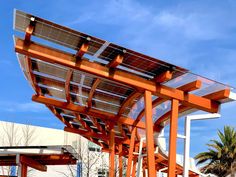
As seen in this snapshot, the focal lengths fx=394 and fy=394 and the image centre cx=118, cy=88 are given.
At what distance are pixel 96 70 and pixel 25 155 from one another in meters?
15.9

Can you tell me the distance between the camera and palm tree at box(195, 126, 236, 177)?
36862mm

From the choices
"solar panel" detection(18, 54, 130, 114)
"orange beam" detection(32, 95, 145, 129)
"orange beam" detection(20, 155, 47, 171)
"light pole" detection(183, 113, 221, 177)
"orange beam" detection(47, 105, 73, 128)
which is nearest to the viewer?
"light pole" detection(183, 113, 221, 177)

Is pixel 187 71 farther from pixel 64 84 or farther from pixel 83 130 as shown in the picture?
→ pixel 83 130

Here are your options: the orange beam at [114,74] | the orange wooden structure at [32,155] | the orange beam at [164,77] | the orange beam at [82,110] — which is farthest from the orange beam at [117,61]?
the orange wooden structure at [32,155]

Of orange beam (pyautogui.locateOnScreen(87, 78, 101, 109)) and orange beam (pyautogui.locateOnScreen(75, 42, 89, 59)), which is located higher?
orange beam (pyautogui.locateOnScreen(75, 42, 89, 59))

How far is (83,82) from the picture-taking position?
18.2 metres

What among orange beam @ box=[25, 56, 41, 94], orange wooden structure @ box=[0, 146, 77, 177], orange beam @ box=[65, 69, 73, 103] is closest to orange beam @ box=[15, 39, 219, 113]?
orange beam @ box=[65, 69, 73, 103]

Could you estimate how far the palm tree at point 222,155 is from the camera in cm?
3686

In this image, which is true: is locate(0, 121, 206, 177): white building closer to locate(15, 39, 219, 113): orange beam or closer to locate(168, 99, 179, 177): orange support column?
locate(15, 39, 219, 113): orange beam

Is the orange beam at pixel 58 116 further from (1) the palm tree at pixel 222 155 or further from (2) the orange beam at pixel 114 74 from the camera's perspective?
(1) the palm tree at pixel 222 155

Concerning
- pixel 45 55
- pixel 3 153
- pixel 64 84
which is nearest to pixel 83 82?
pixel 64 84

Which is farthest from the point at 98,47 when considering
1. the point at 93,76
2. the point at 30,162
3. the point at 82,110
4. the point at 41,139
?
the point at 41,139

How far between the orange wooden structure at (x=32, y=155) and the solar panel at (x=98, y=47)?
14367 millimetres

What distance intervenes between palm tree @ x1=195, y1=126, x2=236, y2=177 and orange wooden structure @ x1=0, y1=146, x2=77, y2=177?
14288 mm
